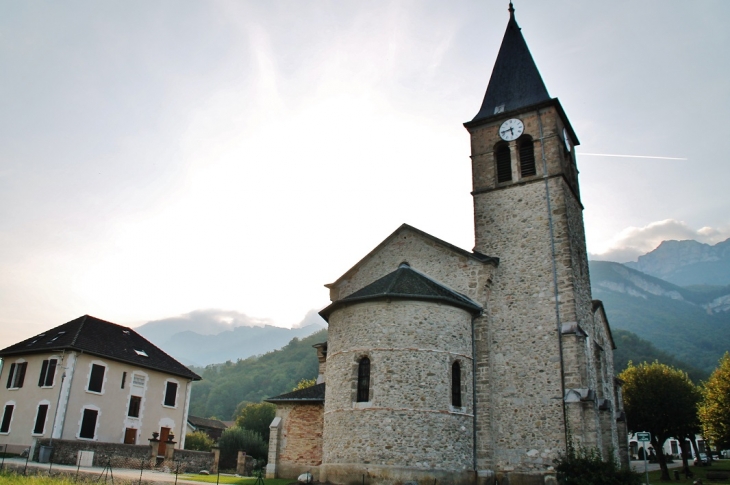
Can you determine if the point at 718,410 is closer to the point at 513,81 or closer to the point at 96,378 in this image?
the point at 513,81

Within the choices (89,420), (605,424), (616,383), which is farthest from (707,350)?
Answer: (89,420)

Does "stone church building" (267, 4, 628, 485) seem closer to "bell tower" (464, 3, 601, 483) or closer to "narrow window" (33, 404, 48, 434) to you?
"bell tower" (464, 3, 601, 483)

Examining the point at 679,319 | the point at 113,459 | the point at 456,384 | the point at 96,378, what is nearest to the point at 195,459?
the point at 113,459

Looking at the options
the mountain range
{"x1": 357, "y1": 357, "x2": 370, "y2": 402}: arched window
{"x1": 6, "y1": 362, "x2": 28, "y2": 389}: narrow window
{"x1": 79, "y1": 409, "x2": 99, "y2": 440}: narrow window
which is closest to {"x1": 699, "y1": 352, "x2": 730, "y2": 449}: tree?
{"x1": 357, "y1": 357, "x2": 370, "y2": 402}: arched window

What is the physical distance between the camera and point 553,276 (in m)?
22.9

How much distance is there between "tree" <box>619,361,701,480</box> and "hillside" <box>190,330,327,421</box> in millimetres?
63179

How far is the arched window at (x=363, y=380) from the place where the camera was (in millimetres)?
20422

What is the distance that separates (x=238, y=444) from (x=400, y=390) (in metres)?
36.8

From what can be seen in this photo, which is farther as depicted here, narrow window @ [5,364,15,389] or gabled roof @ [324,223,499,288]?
narrow window @ [5,364,15,389]

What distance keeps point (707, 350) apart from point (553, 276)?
393 ft

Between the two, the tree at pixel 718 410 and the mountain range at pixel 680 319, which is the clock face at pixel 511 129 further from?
the mountain range at pixel 680 319

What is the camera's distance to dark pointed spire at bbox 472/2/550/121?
27547 millimetres

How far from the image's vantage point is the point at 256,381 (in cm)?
10906

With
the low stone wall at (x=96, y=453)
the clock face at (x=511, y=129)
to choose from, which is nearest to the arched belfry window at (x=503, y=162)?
the clock face at (x=511, y=129)
